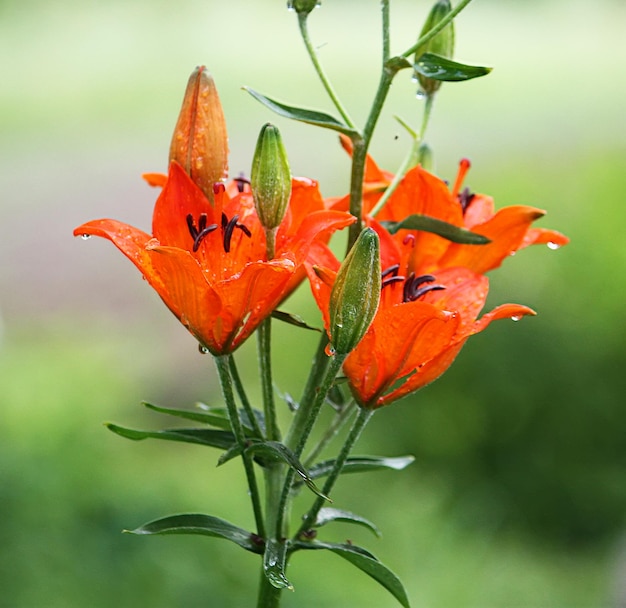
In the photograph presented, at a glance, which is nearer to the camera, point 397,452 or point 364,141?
point 364,141

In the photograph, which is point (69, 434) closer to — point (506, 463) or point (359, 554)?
point (506, 463)

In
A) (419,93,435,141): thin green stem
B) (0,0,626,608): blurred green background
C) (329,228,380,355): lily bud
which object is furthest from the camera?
(0,0,626,608): blurred green background

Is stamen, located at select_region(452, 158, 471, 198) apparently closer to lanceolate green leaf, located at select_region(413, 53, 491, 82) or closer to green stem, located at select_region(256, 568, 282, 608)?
lanceolate green leaf, located at select_region(413, 53, 491, 82)

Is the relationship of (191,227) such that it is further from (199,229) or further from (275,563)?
(275,563)

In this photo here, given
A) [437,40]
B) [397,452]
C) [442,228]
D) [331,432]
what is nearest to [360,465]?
[331,432]

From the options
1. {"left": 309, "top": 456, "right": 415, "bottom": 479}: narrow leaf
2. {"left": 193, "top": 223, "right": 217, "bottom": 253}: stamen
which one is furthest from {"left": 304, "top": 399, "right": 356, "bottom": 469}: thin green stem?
{"left": 193, "top": 223, "right": 217, "bottom": 253}: stamen

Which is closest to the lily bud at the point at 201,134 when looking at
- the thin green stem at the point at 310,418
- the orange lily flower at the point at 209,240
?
the orange lily flower at the point at 209,240

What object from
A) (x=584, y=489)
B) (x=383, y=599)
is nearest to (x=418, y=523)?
(x=383, y=599)
